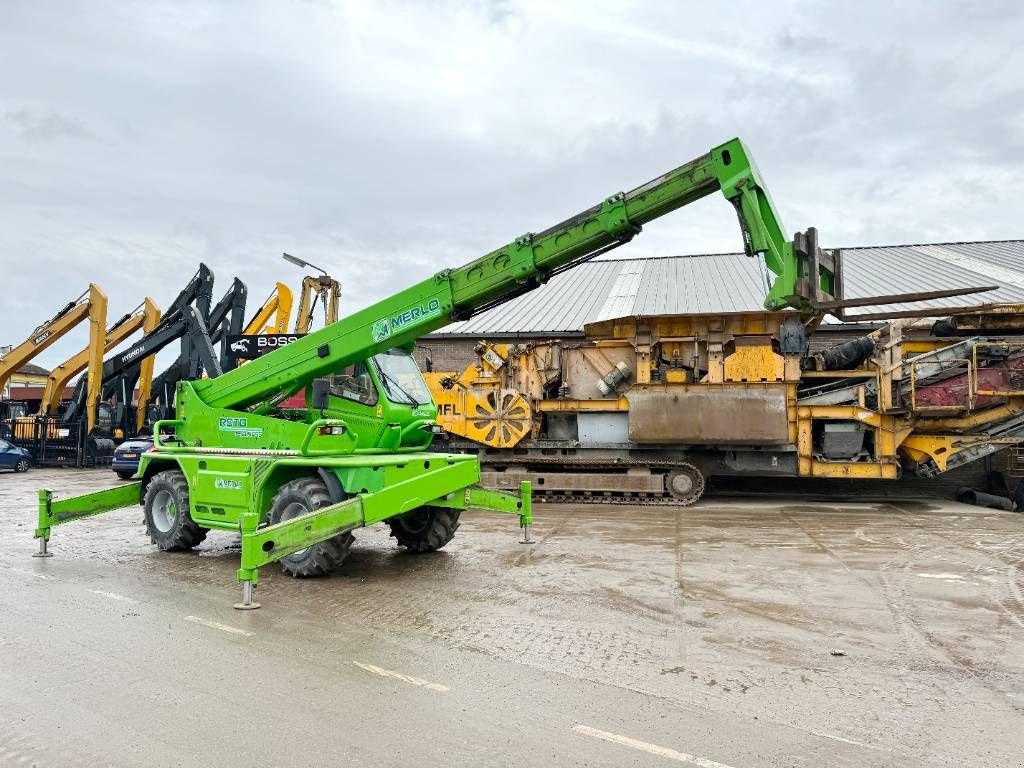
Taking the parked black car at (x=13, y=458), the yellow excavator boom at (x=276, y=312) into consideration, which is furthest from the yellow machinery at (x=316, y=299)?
the parked black car at (x=13, y=458)

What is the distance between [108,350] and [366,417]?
2224cm

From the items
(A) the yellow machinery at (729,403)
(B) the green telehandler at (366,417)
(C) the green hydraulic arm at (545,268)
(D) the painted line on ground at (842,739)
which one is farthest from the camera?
(A) the yellow machinery at (729,403)

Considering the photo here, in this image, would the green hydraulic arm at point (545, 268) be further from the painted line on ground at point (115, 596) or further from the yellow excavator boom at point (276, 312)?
the yellow excavator boom at point (276, 312)

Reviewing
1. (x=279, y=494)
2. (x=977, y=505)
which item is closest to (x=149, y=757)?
(x=279, y=494)

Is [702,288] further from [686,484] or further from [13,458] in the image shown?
[13,458]

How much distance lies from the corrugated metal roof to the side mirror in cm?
1167

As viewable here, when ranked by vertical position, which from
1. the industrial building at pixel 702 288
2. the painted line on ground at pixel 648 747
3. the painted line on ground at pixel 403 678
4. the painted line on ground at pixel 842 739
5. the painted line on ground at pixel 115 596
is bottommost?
the painted line on ground at pixel 842 739

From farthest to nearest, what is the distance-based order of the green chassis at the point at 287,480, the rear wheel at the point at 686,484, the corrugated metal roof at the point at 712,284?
the corrugated metal roof at the point at 712,284 < the rear wheel at the point at 686,484 < the green chassis at the point at 287,480

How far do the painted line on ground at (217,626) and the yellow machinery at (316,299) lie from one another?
18.7 m

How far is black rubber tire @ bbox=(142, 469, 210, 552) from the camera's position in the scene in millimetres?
8734

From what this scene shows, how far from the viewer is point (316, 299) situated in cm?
2525

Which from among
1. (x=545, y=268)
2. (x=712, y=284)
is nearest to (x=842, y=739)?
(x=545, y=268)

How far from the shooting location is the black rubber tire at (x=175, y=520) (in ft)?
28.7

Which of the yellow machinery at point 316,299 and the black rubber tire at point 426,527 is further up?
the yellow machinery at point 316,299
